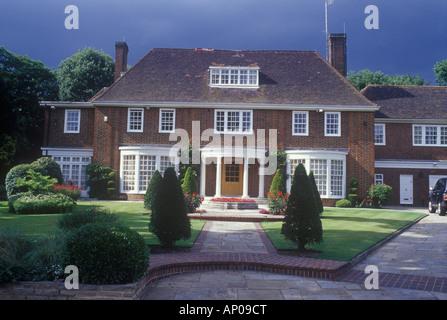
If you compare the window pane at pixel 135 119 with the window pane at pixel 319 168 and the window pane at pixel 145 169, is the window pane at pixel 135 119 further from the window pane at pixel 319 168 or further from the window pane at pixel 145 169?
the window pane at pixel 319 168

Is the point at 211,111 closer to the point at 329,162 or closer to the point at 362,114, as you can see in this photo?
the point at 329,162

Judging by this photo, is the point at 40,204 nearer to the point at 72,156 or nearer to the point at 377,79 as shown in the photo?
the point at 72,156

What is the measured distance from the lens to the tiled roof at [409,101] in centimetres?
2439

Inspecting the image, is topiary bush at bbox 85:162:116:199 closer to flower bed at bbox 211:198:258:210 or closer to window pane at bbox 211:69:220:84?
flower bed at bbox 211:198:258:210

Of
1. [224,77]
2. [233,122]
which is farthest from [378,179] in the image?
[224,77]

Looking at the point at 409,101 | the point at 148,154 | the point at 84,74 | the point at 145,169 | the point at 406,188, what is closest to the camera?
the point at 148,154

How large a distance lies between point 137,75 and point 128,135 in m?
4.61

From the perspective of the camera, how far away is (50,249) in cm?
595

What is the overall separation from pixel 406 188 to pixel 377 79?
2129 cm

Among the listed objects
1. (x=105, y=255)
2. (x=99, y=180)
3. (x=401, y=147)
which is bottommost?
(x=105, y=255)

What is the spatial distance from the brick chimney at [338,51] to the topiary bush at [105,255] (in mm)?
23689

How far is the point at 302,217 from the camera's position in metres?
8.30
